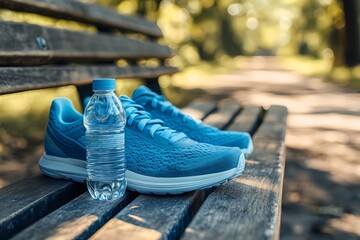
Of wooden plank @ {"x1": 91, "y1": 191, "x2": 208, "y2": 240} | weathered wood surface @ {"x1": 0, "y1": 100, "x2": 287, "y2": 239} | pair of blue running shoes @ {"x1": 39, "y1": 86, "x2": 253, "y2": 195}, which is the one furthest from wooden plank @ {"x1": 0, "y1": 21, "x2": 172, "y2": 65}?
wooden plank @ {"x1": 91, "y1": 191, "x2": 208, "y2": 240}

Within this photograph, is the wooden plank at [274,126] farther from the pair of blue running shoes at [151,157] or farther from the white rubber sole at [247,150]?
the pair of blue running shoes at [151,157]

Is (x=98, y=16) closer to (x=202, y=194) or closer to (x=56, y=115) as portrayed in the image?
(x=56, y=115)

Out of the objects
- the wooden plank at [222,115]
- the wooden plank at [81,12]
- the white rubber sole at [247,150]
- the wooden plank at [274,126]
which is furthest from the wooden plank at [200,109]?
the white rubber sole at [247,150]

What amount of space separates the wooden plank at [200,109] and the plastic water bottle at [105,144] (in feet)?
4.74

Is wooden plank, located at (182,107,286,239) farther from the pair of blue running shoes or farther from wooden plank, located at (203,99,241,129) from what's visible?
wooden plank, located at (203,99,241,129)

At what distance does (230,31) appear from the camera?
135 feet

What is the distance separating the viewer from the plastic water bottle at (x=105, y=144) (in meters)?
1.60

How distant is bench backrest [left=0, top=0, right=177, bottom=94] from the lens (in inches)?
78.5

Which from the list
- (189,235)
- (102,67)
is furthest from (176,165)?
(102,67)

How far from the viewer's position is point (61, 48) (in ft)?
7.97

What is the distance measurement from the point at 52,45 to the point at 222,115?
1.29m

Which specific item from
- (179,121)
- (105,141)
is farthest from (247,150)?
(105,141)

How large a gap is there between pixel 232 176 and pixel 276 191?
0.14 meters

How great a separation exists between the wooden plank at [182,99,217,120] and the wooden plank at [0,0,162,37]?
65cm
